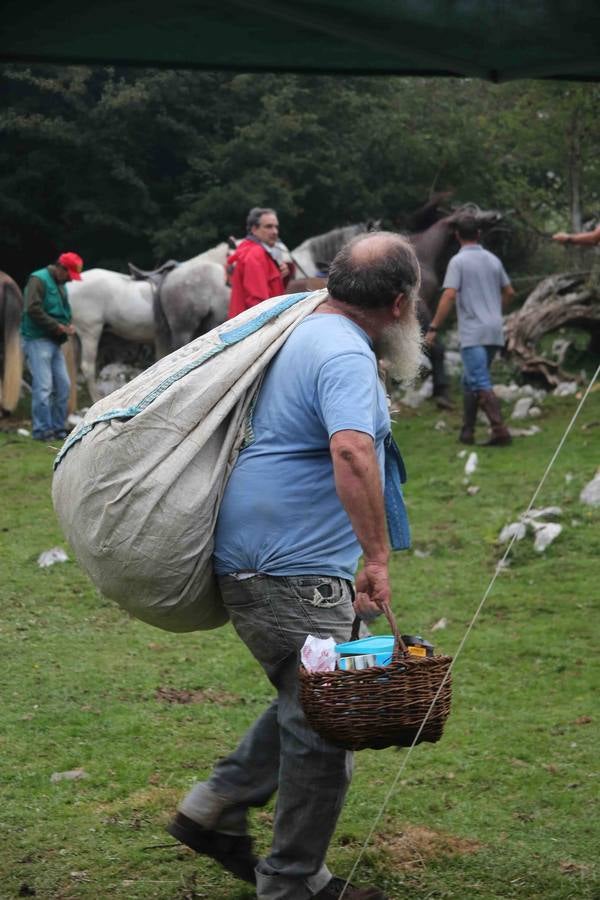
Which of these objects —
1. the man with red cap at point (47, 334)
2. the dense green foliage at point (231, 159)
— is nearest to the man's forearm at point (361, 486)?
the man with red cap at point (47, 334)

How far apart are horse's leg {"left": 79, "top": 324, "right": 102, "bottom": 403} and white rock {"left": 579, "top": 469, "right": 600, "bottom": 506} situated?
306 inches

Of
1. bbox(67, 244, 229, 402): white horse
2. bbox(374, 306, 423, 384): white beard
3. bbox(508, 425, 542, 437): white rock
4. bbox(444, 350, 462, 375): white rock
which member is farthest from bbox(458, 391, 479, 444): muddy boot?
bbox(374, 306, 423, 384): white beard

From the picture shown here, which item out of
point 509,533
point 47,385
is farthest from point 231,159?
point 509,533

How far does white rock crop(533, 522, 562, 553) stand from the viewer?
8.31 meters

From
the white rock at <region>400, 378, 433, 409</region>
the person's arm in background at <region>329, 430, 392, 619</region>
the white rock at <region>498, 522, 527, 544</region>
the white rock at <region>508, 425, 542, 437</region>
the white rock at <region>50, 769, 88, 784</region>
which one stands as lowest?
the white rock at <region>400, 378, 433, 409</region>

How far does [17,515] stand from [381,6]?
302 inches

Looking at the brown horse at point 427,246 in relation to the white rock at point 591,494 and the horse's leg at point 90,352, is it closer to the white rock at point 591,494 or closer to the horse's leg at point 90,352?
the horse's leg at point 90,352

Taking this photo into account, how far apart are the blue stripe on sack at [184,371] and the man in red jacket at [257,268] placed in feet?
21.6

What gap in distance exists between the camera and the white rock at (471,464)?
1089 cm

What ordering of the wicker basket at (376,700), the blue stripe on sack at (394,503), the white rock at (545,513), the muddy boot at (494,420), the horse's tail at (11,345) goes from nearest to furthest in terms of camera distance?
the wicker basket at (376,700) < the blue stripe on sack at (394,503) < the white rock at (545,513) < the muddy boot at (494,420) < the horse's tail at (11,345)

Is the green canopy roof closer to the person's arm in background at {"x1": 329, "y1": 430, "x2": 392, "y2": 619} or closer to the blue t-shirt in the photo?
the blue t-shirt

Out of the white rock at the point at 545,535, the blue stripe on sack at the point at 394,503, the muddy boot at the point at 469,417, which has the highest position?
the blue stripe on sack at the point at 394,503

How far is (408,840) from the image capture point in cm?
431

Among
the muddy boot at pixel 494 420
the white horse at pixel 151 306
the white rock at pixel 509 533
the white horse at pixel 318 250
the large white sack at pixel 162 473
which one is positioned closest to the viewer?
the large white sack at pixel 162 473
